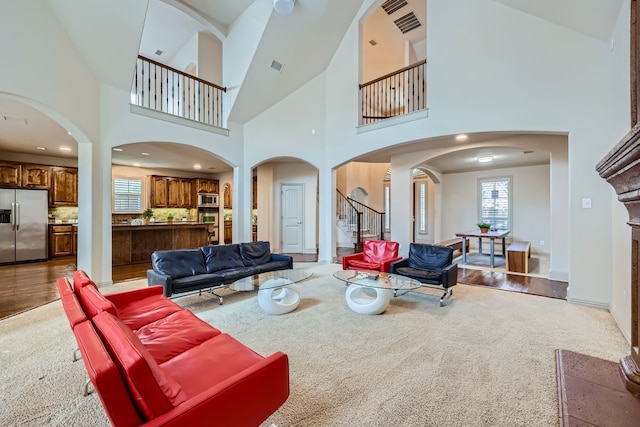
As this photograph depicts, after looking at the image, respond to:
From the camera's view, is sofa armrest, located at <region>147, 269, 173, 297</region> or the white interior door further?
the white interior door

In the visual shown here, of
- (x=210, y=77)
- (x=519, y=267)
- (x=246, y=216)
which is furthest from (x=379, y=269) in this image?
(x=210, y=77)

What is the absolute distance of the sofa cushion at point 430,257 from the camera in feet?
14.8

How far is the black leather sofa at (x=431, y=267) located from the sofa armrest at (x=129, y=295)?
325 centimetres

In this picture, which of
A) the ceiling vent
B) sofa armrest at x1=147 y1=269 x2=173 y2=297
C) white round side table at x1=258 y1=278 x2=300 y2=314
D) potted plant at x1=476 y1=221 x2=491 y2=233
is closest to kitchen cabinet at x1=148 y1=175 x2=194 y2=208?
the ceiling vent

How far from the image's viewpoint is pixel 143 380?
3.49 feet

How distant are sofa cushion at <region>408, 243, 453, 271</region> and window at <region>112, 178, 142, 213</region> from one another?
8.65 metres

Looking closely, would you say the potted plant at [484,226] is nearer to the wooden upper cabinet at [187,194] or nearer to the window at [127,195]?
the wooden upper cabinet at [187,194]

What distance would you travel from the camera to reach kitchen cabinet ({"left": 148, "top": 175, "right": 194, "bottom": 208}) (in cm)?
910

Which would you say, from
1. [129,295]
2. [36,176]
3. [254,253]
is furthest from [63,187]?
[129,295]

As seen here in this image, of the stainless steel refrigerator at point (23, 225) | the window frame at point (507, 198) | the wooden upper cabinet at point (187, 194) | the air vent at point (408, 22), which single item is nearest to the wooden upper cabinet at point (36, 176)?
the stainless steel refrigerator at point (23, 225)

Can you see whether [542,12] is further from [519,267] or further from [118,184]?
[118,184]

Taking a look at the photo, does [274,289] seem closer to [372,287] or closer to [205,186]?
[372,287]

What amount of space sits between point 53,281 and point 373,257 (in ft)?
19.3

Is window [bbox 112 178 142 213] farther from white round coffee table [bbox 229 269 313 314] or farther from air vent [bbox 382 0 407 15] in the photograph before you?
air vent [bbox 382 0 407 15]
